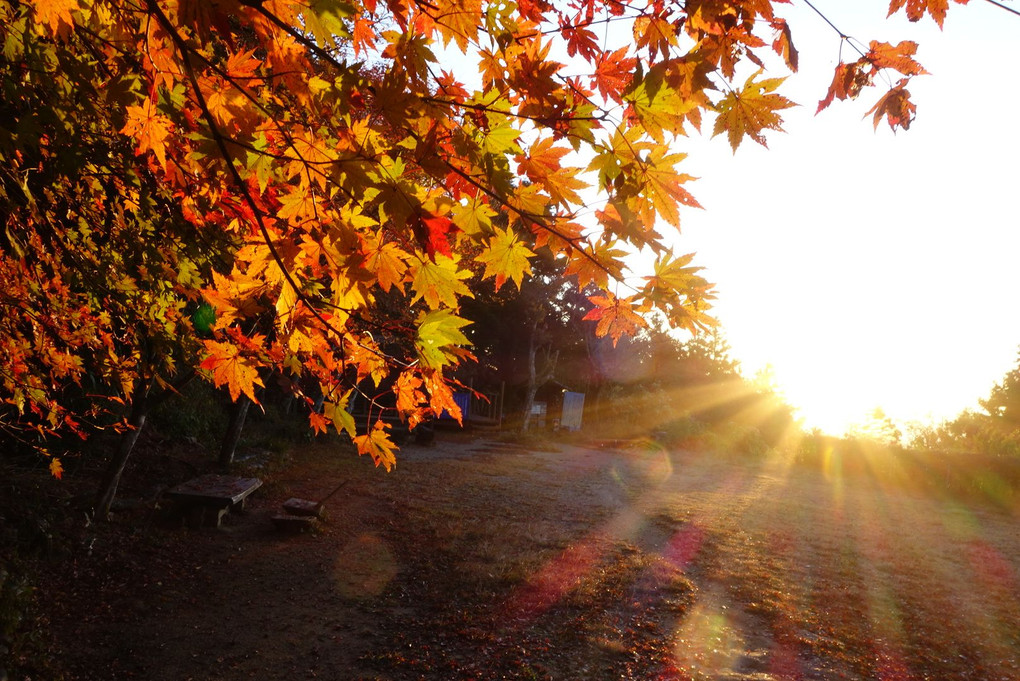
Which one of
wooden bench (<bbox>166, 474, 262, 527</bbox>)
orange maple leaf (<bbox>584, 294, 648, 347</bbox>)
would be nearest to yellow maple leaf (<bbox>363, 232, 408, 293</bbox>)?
orange maple leaf (<bbox>584, 294, 648, 347</bbox>)

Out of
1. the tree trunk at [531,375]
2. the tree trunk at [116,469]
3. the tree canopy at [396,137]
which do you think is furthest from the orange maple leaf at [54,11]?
the tree trunk at [531,375]

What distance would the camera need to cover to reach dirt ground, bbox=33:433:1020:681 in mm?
4445

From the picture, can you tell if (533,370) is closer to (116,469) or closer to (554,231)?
(116,469)

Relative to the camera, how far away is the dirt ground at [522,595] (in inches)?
175

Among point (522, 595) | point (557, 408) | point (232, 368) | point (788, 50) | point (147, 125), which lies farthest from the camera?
point (557, 408)

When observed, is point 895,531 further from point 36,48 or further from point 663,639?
point 36,48

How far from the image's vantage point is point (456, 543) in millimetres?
7414

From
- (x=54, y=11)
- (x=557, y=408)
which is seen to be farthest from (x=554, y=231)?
(x=557, y=408)

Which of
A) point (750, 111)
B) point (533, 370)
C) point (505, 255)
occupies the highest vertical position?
point (533, 370)

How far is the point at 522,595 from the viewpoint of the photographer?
18.7 feet

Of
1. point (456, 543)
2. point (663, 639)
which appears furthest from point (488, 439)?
point (663, 639)

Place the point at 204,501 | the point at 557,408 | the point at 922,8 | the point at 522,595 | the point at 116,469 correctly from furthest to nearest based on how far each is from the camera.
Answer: the point at 557,408, the point at 204,501, the point at 116,469, the point at 522,595, the point at 922,8

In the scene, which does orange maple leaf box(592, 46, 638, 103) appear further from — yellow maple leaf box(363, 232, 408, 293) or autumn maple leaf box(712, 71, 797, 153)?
yellow maple leaf box(363, 232, 408, 293)

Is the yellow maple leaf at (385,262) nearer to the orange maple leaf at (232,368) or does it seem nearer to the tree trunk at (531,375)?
the orange maple leaf at (232,368)
